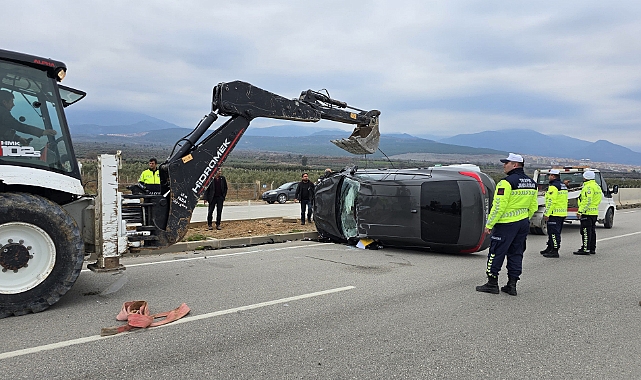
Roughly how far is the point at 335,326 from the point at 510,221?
2973mm

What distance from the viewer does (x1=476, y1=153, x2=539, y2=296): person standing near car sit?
639 cm

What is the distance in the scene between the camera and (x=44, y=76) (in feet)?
17.6

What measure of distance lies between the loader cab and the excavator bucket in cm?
507

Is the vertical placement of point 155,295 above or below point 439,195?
below

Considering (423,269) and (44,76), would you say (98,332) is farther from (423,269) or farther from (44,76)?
(423,269)

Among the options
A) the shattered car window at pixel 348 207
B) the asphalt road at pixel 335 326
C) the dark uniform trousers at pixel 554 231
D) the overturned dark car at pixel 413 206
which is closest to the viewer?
the asphalt road at pixel 335 326

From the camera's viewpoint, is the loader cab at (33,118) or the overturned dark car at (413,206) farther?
the overturned dark car at (413,206)

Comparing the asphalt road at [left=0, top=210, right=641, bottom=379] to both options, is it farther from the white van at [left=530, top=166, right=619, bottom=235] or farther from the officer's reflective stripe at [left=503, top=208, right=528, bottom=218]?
the white van at [left=530, top=166, right=619, bottom=235]

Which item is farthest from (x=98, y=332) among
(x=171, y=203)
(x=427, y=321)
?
(x=427, y=321)

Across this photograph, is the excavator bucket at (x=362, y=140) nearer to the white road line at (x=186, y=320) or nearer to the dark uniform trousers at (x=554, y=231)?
the white road line at (x=186, y=320)

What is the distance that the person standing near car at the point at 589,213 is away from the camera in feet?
33.9

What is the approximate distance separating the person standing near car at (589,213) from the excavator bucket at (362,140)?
4927mm

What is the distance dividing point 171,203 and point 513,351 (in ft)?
15.0

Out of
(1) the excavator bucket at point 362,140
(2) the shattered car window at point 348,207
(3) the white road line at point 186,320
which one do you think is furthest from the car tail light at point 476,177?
(3) the white road line at point 186,320
